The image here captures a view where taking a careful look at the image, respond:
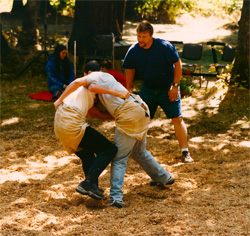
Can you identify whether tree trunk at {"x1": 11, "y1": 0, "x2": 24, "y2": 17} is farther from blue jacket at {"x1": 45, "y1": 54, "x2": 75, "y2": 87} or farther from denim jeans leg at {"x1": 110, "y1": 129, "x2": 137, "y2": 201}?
denim jeans leg at {"x1": 110, "y1": 129, "x2": 137, "y2": 201}

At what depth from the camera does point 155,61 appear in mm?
5527

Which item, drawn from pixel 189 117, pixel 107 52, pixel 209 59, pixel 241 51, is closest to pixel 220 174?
pixel 189 117

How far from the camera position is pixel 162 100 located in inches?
226

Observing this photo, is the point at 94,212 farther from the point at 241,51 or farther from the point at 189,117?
the point at 241,51

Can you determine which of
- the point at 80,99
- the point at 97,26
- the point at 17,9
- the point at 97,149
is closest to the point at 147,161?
the point at 97,149

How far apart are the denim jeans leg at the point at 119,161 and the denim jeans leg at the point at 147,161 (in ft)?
0.63

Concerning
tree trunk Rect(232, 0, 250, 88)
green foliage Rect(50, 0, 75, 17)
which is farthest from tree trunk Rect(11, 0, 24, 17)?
tree trunk Rect(232, 0, 250, 88)

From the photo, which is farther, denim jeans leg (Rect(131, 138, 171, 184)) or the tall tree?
the tall tree

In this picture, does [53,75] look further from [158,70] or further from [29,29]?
[29,29]

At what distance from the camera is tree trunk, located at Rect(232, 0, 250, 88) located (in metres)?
8.62

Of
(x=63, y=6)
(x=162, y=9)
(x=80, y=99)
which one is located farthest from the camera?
(x=162, y=9)

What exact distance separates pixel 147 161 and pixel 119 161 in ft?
1.25

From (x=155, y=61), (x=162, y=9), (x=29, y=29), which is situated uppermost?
(x=155, y=61)

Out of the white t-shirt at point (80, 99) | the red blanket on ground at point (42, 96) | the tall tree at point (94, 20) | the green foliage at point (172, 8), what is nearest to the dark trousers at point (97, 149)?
the white t-shirt at point (80, 99)
